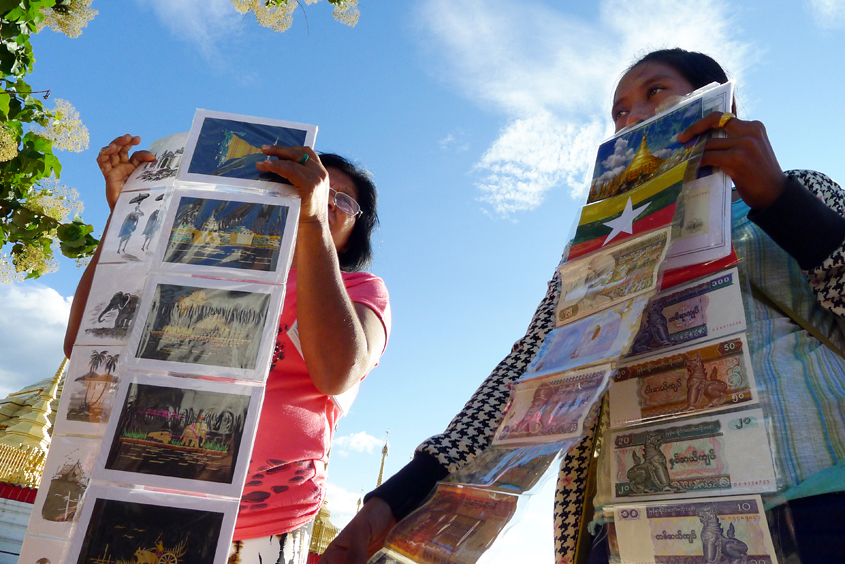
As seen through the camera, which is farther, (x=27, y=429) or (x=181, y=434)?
(x=27, y=429)

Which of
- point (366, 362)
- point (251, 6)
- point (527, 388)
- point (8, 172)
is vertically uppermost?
point (251, 6)

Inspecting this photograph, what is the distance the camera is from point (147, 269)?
5.82ft

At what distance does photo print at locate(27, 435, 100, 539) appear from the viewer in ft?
4.93

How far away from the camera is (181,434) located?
144 centimetres

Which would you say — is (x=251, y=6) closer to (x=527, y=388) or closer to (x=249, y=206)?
(x=249, y=206)

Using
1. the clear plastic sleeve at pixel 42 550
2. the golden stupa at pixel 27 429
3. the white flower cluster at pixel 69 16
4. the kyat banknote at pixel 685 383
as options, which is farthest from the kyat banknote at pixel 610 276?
the golden stupa at pixel 27 429

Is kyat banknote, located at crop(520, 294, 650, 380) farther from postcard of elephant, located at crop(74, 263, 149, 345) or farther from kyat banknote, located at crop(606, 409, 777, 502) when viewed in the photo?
postcard of elephant, located at crop(74, 263, 149, 345)

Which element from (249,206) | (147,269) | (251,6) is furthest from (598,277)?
(251,6)

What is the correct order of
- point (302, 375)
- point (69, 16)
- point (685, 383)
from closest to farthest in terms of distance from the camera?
point (685, 383) < point (302, 375) < point (69, 16)

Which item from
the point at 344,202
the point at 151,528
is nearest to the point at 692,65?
the point at 344,202

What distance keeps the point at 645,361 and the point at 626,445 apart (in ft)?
0.62

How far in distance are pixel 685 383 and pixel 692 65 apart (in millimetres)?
1021

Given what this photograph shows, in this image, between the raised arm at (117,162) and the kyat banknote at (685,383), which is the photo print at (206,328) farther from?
the kyat banknote at (685,383)

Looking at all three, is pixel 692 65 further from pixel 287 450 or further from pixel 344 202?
pixel 287 450
